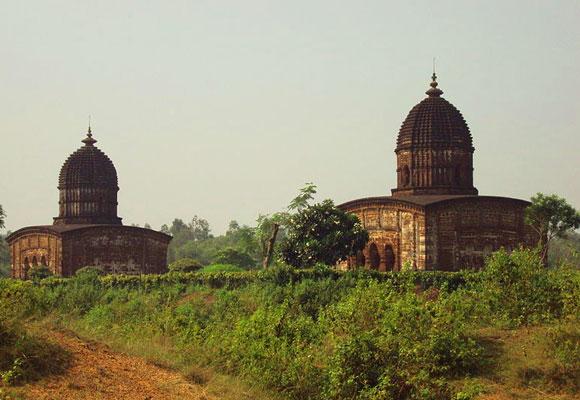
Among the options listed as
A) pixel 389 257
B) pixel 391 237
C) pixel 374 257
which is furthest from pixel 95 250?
pixel 391 237

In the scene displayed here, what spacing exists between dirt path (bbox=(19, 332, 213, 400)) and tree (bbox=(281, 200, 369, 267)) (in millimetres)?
20514

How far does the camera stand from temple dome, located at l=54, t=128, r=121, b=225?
49.1 m

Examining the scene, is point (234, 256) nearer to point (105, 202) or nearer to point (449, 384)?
point (105, 202)

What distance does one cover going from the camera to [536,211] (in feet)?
124

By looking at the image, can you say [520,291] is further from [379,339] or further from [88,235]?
[88,235]

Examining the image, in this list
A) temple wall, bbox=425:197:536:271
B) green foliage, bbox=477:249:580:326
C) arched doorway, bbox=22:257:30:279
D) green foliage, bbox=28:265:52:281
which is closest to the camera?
green foliage, bbox=477:249:580:326

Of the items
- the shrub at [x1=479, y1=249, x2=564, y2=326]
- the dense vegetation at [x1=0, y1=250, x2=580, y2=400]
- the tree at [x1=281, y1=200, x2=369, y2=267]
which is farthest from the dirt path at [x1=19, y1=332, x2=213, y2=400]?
the tree at [x1=281, y1=200, x2=369, y2=267]

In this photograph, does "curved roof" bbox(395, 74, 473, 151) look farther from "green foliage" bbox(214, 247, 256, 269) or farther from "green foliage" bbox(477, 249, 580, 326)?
"green foliage" bbox(214, 247, 256, 269)

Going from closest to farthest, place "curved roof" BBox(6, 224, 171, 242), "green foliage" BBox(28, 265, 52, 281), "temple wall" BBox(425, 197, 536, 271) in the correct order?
1. "temple wall" BBox(425, 197, 536, 271)
2. "green foliage" BBox(28, 265, 52, 281)
3. "curved roof" BBox(6, 224, 171, 242)

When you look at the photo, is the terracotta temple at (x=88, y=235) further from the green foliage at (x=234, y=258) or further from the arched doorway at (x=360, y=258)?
the arched doorway at (x=360, y=258)

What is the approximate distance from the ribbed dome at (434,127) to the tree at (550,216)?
4.26 metres

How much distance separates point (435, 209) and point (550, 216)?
5.52 meters

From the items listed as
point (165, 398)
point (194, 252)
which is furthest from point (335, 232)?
point (194, 252)

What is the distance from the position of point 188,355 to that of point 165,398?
10.3ft
